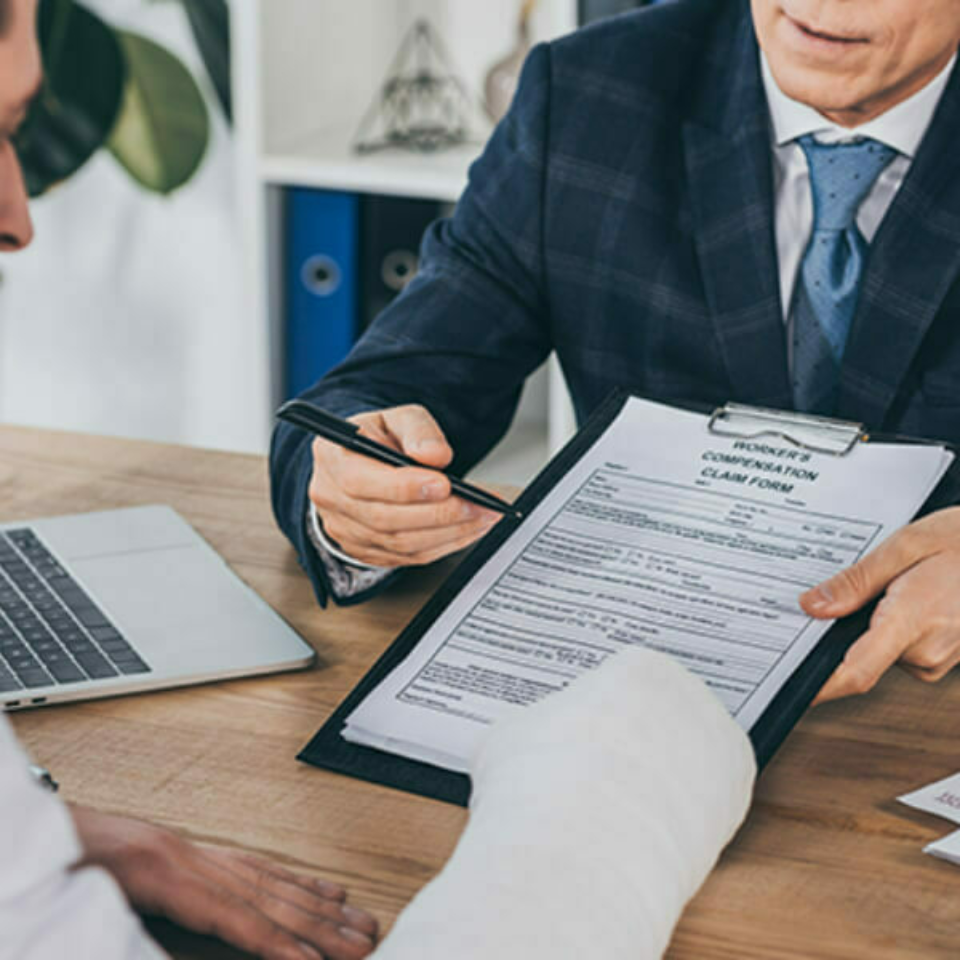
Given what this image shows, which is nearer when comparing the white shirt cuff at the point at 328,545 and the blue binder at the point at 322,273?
the white shirt cuff at the point at 328,545

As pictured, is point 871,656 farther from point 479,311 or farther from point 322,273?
point 322,273

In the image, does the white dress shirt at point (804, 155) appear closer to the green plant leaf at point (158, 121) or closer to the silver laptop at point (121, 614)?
the silver laptop at point (121, 614)

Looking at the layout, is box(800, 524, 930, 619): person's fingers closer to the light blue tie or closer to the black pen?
the black pen

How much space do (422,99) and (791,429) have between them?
1741 millimetres

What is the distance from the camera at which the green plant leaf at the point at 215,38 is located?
106 inches

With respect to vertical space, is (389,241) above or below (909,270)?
below

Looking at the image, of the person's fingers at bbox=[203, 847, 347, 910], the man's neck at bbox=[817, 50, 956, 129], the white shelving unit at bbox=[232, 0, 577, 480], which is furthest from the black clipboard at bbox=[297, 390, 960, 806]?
the white shelving unit at bbox=[232, 0, 577, 480]

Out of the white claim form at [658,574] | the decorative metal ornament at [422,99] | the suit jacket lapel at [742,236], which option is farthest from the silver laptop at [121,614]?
the decorative metal ornament at [422,99]

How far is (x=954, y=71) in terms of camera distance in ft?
4.37

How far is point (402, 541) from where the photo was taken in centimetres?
103

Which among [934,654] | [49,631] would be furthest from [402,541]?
[934,654]

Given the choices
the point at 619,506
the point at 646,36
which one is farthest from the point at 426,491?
the point at 646,36

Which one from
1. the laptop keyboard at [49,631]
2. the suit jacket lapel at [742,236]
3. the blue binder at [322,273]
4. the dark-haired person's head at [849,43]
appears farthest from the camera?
the blue binder at [322,273]

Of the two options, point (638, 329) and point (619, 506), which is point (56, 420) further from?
point (619, 506)
